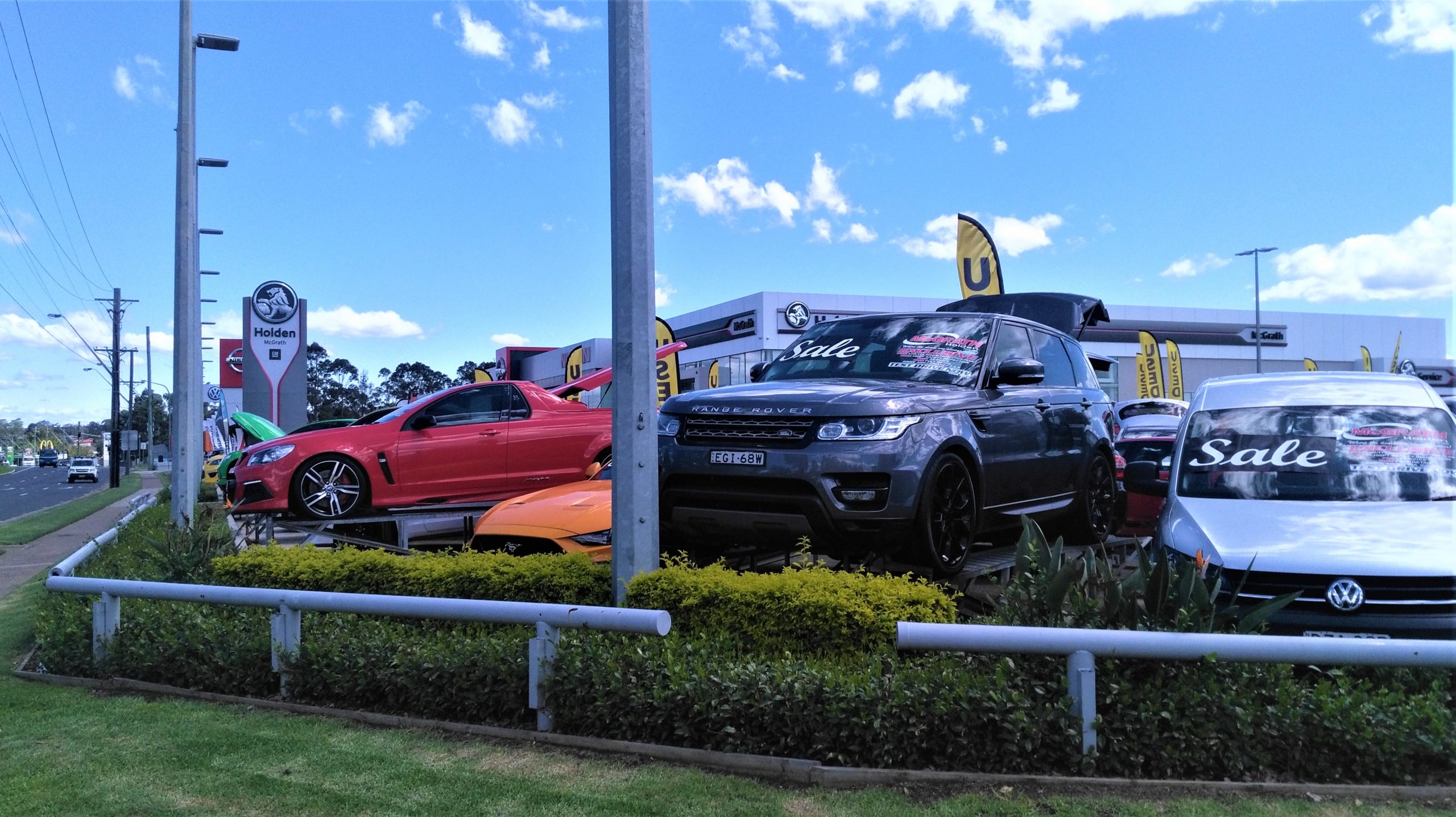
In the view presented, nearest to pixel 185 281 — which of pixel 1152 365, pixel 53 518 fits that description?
pixel 53 518

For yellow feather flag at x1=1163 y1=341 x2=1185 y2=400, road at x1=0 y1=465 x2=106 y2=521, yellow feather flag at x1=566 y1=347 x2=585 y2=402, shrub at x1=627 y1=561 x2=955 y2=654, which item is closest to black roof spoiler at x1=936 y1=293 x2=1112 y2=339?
shrub at x1=627 y1=561 x2=955 y2=654

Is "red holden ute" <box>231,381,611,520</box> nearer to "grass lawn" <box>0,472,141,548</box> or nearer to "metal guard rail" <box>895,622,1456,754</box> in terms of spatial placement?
"metal guard rail" <box>895,622,1456,754</box>

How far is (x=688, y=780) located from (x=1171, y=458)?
14.0 feet

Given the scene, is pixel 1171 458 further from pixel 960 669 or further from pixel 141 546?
pixel 141 546

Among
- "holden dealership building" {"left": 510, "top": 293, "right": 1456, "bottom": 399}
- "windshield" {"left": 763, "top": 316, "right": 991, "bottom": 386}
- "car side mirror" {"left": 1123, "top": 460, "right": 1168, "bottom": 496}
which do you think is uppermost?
"holden dealership building" {"left": 510, "top": 293, "right": 1456, "bottom": 399}

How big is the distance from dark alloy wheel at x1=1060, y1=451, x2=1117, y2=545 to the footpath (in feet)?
31.9

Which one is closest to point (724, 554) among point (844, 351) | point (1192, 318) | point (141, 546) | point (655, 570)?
point (655, 570)

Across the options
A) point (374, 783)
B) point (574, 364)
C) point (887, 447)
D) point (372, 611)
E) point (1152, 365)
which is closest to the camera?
point (374, 783)

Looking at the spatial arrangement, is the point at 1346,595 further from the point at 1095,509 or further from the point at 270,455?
the point at 270,455

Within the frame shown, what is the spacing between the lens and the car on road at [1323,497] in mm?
5070

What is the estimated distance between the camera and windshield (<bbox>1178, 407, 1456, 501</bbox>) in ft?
19.8

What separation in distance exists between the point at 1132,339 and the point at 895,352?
174 feet

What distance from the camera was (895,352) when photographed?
7113 millimetres

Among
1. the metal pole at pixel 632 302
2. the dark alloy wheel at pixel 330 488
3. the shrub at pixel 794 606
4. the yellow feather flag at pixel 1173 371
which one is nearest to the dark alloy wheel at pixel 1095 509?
the shrub at pixel 794 606
